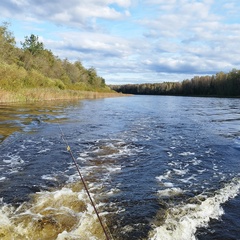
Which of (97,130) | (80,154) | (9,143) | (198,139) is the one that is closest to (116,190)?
(80,154)

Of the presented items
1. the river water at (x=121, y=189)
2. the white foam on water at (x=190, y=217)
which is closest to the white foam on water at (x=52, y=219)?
the river water at (x=121, y=189)

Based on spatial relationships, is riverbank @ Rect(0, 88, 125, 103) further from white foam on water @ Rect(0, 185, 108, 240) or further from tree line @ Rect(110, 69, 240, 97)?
tree line @ Rect(110, 69, 240, 97)

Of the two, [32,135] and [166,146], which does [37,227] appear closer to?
[166,146]

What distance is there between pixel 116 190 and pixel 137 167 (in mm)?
1947

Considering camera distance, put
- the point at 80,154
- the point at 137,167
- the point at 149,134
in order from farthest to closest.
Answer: the point at 149,134, the point at 80,154, the point at 137,167

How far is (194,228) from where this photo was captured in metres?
Result: 4.66

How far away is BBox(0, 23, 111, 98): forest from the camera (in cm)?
3322

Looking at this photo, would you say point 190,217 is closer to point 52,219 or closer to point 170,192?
point 170,192

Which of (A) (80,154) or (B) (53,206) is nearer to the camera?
(B) (53,206)

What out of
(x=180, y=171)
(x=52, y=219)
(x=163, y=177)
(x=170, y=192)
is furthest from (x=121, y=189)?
(x=180, y=171)

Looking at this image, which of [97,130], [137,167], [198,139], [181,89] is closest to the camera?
[137,167]

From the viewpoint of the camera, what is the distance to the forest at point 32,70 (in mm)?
33219

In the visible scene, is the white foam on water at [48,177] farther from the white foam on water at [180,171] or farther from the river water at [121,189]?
the white foam on water at [180,171]

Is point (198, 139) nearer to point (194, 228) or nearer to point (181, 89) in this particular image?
point (194, 228)
